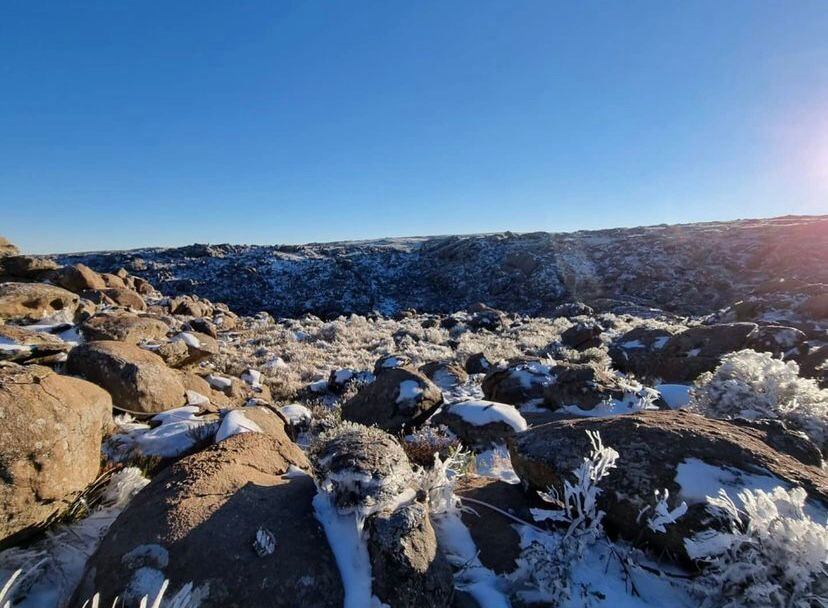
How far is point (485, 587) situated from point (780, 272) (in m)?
39.8

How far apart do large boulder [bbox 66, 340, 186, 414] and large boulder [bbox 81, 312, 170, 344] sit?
8.32 feet

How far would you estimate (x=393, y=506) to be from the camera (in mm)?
2236

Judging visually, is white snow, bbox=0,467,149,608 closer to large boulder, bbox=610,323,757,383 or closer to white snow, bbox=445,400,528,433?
white snow, bbox=445,400,528,433

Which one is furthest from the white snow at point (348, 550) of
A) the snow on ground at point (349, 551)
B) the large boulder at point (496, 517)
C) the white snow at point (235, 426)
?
the white snow at point (235, 426)

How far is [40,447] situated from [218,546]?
121 centimetres

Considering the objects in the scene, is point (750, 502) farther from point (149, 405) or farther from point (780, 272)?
point (780, 272)

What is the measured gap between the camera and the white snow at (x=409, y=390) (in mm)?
6398

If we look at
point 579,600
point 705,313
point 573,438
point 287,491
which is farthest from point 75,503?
point 705,313

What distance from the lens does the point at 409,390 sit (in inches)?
255

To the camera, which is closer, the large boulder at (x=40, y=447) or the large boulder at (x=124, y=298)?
the large boulder at (x=40, y=447)

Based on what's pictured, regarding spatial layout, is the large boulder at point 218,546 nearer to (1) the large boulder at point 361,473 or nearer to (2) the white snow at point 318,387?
(1) the large boulder at point 361,473

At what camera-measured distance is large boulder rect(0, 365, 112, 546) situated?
7.09 feet

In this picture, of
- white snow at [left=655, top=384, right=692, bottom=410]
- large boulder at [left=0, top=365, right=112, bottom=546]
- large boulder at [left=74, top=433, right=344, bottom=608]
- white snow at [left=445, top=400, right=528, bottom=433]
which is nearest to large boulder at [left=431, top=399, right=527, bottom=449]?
white snow at [left=445, top=400, right=528, bottom=433]

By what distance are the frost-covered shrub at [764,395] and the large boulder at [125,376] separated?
628cm
